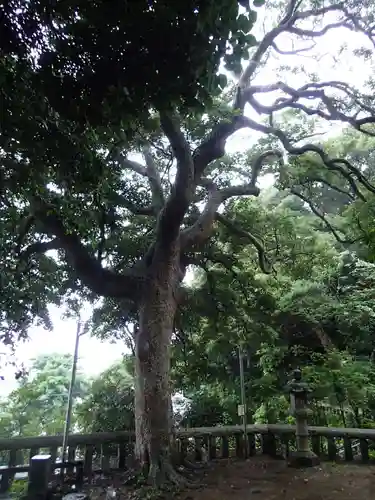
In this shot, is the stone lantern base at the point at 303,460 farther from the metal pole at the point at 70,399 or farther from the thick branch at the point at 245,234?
the metal pole at the point at 70,399

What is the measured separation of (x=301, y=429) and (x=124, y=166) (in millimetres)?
5435

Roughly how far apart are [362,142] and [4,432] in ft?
47.6

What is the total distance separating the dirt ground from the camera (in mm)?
4715

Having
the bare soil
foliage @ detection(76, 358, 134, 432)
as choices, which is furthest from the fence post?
foliage @ detection(76, 358, 134, 432)

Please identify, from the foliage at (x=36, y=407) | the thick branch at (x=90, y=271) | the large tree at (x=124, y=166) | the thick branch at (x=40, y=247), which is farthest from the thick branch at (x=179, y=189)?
the foliage at (x=36, y=407)

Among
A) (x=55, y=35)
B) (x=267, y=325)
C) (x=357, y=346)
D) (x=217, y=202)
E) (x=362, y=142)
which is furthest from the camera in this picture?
(x=362, y=142)

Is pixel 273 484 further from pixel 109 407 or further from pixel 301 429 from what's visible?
pixel 109 407

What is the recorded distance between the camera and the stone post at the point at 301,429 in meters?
6.06

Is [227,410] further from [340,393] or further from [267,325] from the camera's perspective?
[340,393]

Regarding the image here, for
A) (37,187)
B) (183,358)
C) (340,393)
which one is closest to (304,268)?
(340,393)

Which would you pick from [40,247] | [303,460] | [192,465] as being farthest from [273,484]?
[40,247]

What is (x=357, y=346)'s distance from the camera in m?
9.30

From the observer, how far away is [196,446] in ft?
23.0

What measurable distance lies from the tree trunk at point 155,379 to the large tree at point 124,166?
2 centimetres
